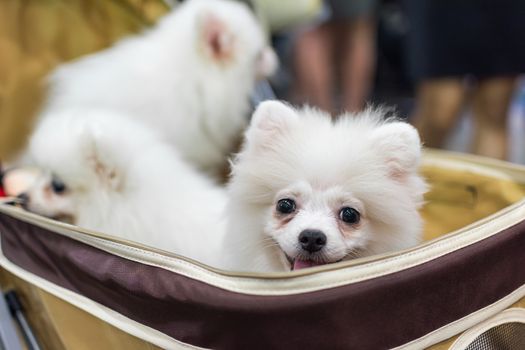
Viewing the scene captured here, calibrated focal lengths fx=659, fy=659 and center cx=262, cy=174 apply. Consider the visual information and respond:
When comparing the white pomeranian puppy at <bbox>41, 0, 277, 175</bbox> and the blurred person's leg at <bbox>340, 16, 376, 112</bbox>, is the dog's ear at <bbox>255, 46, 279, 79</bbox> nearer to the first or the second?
the white pomeranian puppy at <bbox>41, 0, 277, 175</bbox>

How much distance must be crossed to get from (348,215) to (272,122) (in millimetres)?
184

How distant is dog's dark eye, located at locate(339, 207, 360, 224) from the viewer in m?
0.96

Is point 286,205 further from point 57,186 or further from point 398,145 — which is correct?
point 57,186

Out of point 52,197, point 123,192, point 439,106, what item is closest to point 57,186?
point 52,197

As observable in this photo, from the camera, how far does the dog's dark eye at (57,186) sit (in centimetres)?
130

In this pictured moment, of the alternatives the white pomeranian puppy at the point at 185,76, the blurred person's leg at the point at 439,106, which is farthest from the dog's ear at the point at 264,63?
the blurred person's leg at the point at 439,106

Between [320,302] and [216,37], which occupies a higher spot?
[216,37]

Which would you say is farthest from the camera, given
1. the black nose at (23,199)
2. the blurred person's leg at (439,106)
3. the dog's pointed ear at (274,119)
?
the blurred person's leg at (439,106)

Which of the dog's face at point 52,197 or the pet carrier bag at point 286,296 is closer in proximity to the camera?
the pet carrier bag at point 286,296

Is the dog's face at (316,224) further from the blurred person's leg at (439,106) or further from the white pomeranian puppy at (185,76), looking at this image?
the blurred person's leg at (439,106)

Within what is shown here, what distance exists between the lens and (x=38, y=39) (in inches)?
69.2

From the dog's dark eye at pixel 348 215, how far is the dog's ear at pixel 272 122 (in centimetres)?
15

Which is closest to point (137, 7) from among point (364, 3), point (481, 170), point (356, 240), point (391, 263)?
point (481, 170)

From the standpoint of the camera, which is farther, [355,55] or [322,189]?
[355,55]
